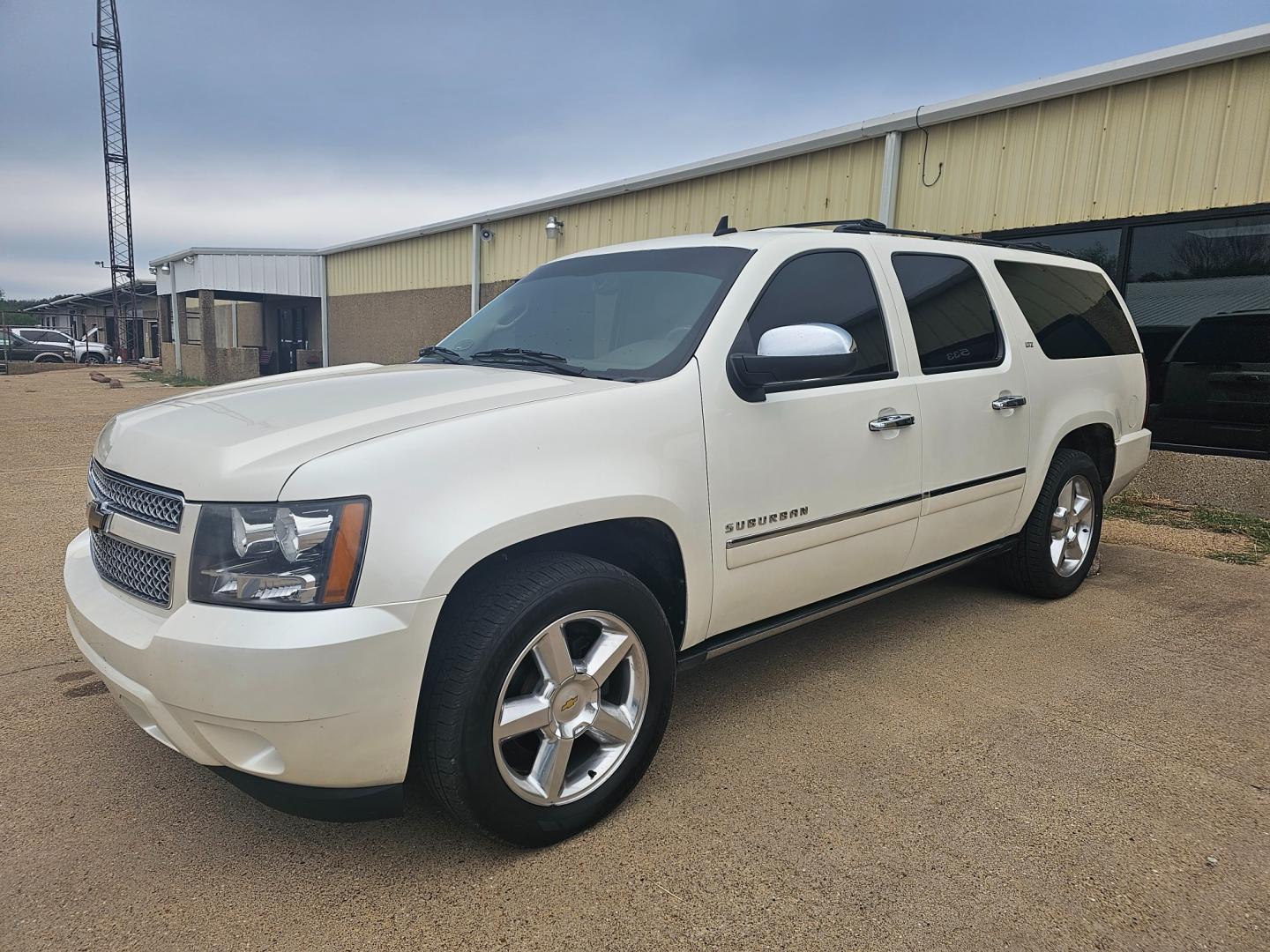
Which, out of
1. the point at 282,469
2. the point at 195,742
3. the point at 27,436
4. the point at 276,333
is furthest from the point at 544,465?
the point at 276,333

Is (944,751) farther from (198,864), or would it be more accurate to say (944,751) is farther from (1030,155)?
(1030,155)

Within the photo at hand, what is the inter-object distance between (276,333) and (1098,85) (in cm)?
2794

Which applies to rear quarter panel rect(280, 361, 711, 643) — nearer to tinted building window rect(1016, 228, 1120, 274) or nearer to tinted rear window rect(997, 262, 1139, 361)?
tinted rear window rect(997, 262, 1139, 361)

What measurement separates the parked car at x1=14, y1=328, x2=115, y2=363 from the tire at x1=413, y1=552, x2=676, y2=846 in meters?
42.8

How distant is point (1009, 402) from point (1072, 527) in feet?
3.87

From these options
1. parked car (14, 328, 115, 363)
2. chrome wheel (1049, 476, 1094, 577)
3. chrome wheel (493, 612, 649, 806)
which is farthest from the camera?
parked car (14, 328, 115, 363)

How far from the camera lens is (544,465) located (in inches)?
92.2

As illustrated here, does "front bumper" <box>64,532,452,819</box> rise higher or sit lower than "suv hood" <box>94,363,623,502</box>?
A: lower

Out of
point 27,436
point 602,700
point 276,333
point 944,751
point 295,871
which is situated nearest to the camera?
point 295,871

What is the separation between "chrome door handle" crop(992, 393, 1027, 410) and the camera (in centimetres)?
390

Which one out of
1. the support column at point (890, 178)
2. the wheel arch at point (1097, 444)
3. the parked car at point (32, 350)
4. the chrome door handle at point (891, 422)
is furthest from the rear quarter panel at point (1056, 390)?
the parked car at point (32, 350)

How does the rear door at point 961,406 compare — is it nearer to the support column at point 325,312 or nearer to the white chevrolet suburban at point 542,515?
the white chevrolet suburban at point 542,515

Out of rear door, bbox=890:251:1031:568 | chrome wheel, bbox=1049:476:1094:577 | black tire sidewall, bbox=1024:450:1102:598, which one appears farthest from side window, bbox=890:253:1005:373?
chrome wheel, bbox=1049:476:1094:577

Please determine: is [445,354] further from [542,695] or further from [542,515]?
[542,695]
